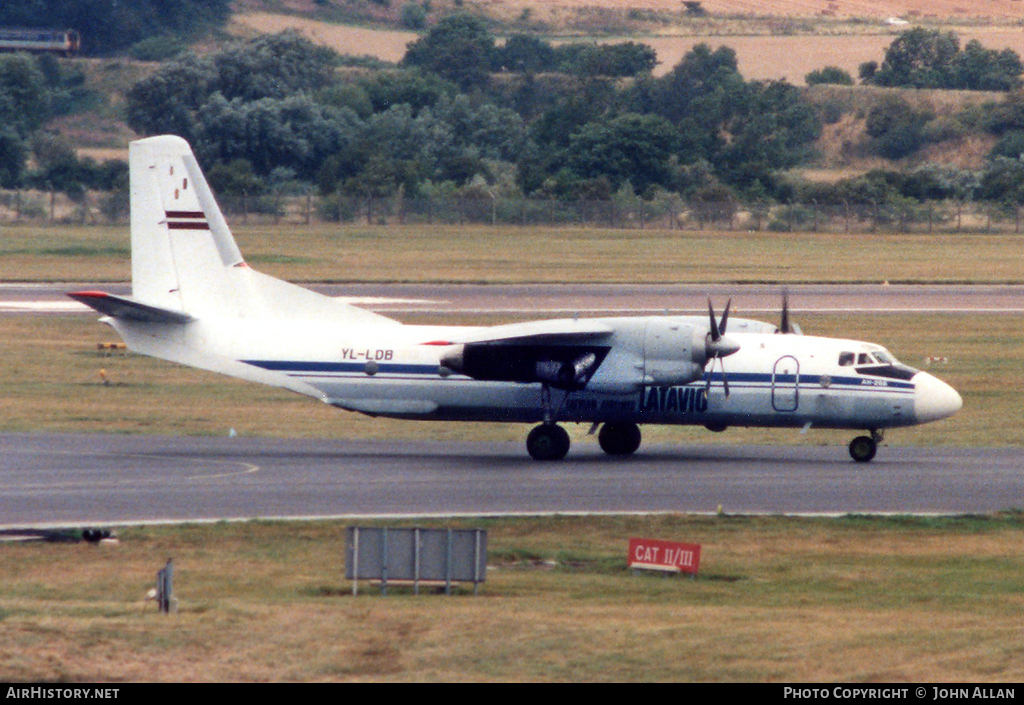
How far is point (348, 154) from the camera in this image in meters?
126

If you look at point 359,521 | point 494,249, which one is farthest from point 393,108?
point 359,521

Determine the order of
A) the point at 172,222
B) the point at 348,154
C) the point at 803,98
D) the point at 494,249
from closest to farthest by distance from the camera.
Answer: the point at 172,222 → the point at 494,249 → the point at 348,154 → the point at 803,98

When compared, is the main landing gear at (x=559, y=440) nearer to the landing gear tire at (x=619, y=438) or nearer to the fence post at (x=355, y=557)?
the landing gear tire at (x=619, y=438)

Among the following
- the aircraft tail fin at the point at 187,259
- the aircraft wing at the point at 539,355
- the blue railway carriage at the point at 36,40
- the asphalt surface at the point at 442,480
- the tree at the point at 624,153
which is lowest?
the asphalt surface at the point at 442,480

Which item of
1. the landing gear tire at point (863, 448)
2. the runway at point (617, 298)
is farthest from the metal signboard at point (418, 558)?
the runway at point (617, 298)

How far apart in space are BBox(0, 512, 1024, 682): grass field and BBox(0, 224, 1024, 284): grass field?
5314 cm

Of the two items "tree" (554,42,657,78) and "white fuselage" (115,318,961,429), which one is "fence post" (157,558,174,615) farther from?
"tree" (554,42,657,78)

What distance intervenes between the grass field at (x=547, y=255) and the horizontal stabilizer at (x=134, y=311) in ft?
136

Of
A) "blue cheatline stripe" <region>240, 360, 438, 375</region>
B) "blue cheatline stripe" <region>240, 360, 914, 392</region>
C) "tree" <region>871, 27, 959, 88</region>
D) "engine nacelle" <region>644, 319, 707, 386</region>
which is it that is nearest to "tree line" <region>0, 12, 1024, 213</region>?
"tree" <region>871, 27, 959, 88</region>

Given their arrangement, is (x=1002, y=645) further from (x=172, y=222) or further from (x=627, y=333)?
(x=172, y=222)

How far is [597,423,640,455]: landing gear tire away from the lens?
34.6m

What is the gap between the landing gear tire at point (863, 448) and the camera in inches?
1315

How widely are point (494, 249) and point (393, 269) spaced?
52.0ft

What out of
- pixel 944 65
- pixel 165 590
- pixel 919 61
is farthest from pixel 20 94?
pixel 165 590
